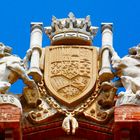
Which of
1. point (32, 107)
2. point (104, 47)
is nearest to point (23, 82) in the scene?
point (32, 107)

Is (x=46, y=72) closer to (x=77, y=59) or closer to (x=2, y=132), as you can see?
(x=77, y=59)

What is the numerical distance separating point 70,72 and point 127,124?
2.15m

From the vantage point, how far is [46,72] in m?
22.3

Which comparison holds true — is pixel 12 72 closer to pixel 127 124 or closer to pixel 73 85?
pixel 73 85

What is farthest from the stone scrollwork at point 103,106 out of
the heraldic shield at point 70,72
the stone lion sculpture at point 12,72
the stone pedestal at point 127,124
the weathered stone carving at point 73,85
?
the stone lion sculpture at point 12,72

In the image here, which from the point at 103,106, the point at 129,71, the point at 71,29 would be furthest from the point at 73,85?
the point at 71,29

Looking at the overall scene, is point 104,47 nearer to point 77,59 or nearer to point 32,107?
point 77,59

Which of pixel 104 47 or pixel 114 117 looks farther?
pixel 104 47

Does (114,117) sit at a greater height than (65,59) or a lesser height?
lesser

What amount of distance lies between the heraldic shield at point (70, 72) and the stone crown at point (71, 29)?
18.1 inches

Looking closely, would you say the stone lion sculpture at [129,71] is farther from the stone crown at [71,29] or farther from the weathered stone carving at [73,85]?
the stone crown at [71,29]

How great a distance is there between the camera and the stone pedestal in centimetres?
2059

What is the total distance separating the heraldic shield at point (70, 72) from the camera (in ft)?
71.9

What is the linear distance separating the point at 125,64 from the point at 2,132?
2975 millimetres
